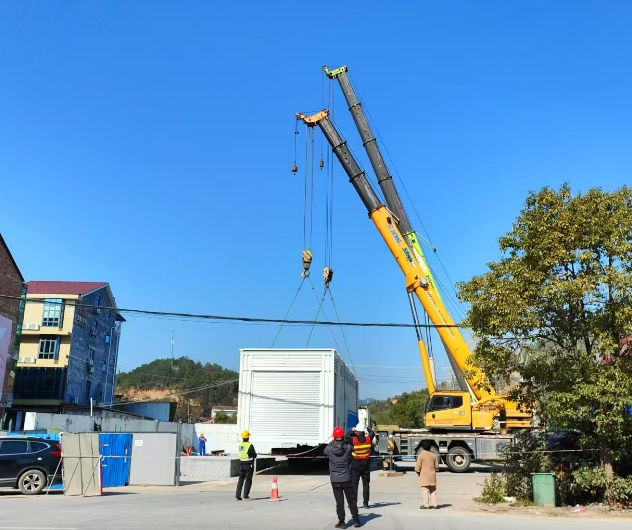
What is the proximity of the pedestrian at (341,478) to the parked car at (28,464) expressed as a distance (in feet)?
28.6

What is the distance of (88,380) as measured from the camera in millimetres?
54344

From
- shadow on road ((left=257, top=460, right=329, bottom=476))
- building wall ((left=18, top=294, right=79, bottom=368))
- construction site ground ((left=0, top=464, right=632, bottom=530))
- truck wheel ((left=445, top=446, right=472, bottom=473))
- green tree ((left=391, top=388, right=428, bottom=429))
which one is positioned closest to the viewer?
construction site ground ((left=0, top=464, right=632, bottom=530))

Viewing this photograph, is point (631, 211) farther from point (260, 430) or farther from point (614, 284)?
point (260, 430)

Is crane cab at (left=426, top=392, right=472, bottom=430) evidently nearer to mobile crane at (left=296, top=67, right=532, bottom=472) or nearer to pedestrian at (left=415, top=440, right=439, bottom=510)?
mobile crane at (left=296, top=67, right=532, bottom=472)

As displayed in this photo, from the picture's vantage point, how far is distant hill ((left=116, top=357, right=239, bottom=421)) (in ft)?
402

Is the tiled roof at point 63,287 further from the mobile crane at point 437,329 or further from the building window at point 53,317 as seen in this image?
the mobile crane at point 437,329

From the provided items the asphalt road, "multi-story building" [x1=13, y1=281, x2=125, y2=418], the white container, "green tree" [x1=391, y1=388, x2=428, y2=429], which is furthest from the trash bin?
"green tree" [x1=391, y1=388, x2=428, y2=429]

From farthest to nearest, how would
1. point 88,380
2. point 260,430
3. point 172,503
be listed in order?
point 88,380
point 260,430
point 172,503

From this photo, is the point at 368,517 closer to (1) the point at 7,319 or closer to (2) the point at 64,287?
(1) the point at 7,319

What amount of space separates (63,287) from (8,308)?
68.9 ft

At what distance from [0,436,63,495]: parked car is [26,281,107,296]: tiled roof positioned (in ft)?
127

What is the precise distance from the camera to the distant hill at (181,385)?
122 metres

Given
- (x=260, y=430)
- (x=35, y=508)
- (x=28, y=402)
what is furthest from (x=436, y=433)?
(x=28, y=402)

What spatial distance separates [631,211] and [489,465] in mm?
15635
